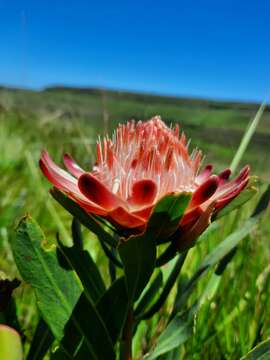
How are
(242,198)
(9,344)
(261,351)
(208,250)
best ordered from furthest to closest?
1. (208,250)
2. (242,198)
3. (261,351)
4. (9,344)

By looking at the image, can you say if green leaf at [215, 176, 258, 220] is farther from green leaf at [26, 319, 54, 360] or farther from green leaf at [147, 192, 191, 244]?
green leaf at [26, 319, 54, 360]

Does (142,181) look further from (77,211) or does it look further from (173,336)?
(173,336)

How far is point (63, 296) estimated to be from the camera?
2.38ft

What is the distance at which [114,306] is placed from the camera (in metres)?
0.77

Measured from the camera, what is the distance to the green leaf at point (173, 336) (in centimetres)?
79

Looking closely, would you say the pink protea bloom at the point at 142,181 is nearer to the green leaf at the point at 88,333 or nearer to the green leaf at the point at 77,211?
the green leaf at the point at 77,211

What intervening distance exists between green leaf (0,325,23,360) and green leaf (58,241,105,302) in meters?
0.18

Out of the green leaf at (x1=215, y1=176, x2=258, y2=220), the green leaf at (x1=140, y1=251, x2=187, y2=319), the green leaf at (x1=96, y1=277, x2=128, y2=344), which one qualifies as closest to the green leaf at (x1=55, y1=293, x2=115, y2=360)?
the green leaf at (x1=96, y1=277, x2=128, y2=344)

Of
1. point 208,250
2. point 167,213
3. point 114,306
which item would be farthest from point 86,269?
point 208,250

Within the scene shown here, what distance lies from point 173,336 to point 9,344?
0.91 ft

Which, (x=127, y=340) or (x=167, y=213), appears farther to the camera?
(x=127, y=340)

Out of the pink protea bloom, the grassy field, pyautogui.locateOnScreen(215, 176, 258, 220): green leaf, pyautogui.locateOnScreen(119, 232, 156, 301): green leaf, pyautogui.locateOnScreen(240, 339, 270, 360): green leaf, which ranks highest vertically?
the pink protea bloom

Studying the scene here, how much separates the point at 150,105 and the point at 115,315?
1.79 metres

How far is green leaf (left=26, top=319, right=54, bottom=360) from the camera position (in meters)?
0.87
